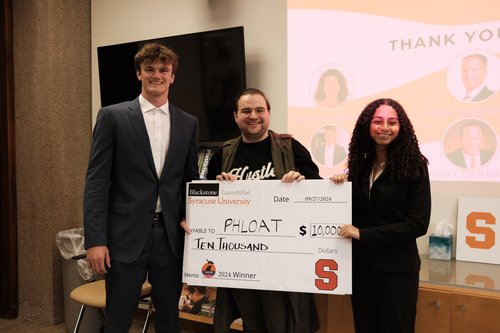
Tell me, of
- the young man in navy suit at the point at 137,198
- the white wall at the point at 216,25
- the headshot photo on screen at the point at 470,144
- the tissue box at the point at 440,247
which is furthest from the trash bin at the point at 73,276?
the headshot photo on screen at the point at 470,144

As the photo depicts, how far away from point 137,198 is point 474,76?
199 centimetres

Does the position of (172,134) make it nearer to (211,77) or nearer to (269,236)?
(269,236)

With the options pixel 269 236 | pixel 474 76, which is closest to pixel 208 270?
pixel 269 236

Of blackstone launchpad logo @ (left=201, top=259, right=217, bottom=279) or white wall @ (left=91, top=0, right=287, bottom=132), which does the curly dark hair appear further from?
white wall @ (left=91, top=0, right=287, bottom=132)

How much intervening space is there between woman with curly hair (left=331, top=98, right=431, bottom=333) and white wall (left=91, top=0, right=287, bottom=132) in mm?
1315

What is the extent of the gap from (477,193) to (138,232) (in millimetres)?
1923

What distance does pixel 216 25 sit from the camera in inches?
129

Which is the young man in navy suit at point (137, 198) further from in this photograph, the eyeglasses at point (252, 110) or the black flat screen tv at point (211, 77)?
the black flat screen tv at point (211, 77)

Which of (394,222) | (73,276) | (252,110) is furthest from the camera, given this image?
(73,276)

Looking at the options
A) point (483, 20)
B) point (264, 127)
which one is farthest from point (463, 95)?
point (264, 127)

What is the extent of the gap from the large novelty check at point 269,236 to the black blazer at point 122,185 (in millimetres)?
205

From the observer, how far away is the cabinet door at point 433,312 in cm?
200

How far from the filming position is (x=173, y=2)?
11.3 feet

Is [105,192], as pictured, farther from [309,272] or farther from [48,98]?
[48,98]
